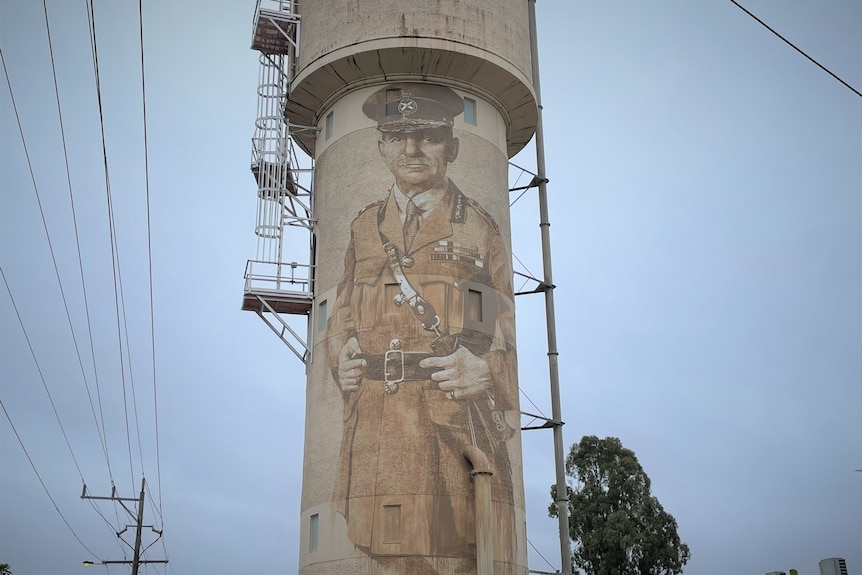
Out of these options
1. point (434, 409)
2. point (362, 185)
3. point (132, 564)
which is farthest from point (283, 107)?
point (132, 564)

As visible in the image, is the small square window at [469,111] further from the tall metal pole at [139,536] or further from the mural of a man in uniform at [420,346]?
the tall metal pole at [139,536]

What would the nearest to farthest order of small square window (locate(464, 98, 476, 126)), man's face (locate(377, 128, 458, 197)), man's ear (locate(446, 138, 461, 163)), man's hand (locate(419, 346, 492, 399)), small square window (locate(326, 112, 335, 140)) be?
man's hand (locate(419, 346, 492, 399)) < man's face (locate(377, 128, 458, 197)) < man's ear (locate(446, 138, 461, 163)) < small square window (locate(464, 98, 476, 126)) < small square window (locate(326, 112, 335, 140))

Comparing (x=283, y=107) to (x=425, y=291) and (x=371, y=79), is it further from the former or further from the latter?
(x=425, y=291)

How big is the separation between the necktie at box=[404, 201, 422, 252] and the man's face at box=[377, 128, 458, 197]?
49 cm

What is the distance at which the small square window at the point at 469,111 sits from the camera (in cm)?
3312

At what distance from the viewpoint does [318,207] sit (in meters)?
33.4

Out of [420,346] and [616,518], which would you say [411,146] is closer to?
[420,346]

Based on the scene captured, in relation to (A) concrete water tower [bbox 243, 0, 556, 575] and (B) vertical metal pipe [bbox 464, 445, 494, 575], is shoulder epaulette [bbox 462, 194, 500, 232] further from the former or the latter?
(B) vertical metal pipe [bbox 464, 445, 494, 575]

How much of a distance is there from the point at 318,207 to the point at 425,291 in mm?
5620

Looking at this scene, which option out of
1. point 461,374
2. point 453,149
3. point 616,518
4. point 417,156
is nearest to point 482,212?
point 453,149

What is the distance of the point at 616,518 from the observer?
48.9 meters

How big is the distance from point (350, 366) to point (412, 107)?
8828mm

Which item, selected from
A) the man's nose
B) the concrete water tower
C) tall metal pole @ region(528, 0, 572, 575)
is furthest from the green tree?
the man's nose

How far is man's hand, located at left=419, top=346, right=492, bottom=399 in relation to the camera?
29438 millimetres
